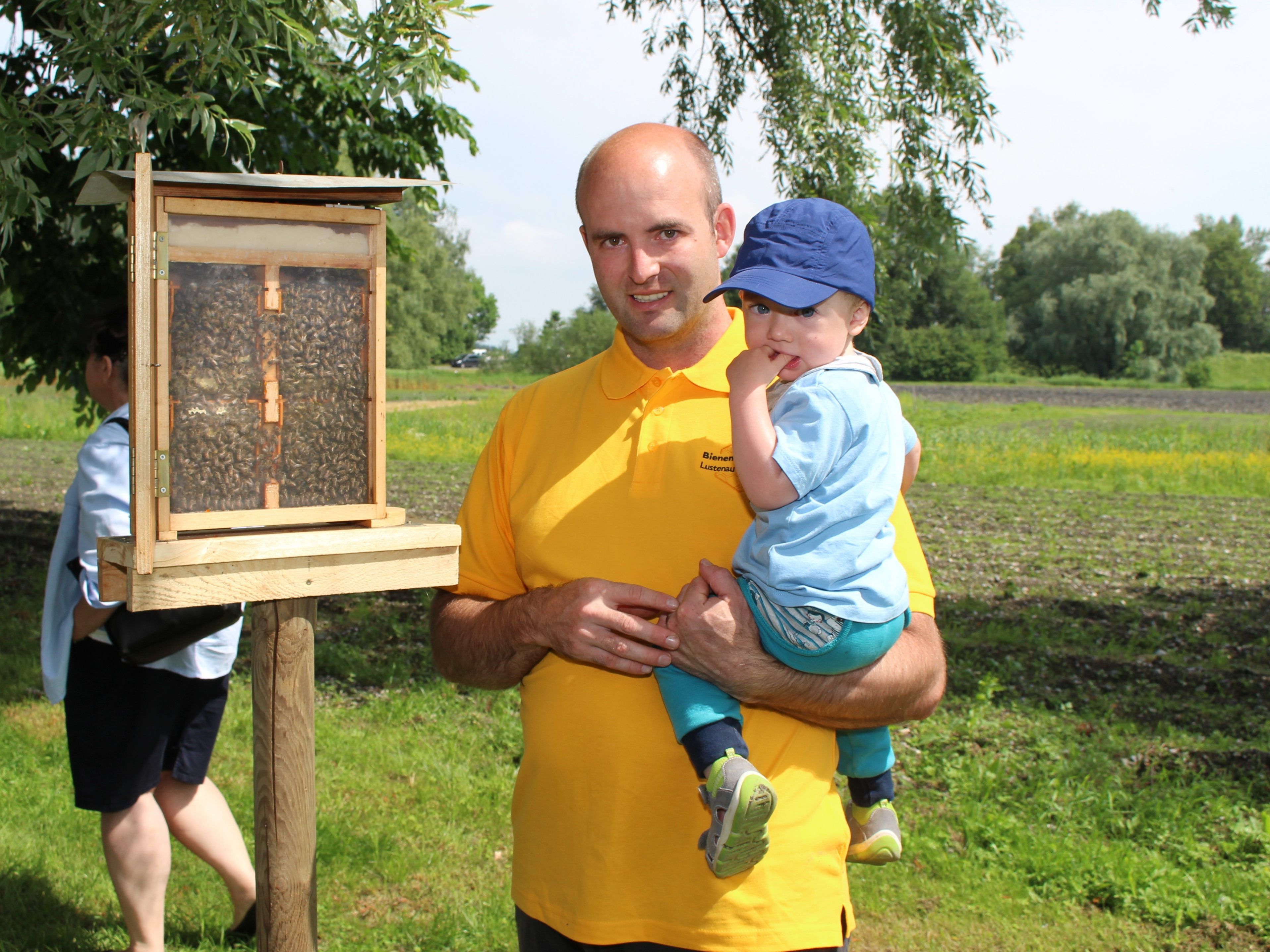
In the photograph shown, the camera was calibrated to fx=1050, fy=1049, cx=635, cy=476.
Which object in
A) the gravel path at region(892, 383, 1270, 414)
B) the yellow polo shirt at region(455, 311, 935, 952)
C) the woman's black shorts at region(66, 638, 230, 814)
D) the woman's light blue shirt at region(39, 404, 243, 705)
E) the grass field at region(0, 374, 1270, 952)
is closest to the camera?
the yellow polo shirt at region(455, 311, 935, 952)

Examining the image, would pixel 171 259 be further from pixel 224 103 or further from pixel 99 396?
pixel 224 103

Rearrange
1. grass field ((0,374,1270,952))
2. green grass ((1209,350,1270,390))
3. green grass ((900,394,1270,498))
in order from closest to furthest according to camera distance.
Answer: grass field ((0,374,1270,952)) < green grass ((900,394,1270,498)) < green grass ((1209,350,1270,390))

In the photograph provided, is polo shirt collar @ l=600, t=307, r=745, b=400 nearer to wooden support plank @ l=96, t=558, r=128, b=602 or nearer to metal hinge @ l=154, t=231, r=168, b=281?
metal hinge @ l=154, t=231, r=168, b=281

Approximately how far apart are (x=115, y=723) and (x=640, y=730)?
2332 mm

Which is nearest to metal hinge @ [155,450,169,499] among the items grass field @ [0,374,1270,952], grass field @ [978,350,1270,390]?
grass field @ [0,374,1270,952]

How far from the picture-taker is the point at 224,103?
23.8 ft

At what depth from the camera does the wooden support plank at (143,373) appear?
80.6 inches

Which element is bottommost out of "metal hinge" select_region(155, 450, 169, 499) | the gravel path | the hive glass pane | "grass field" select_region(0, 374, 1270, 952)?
"grass field" select_region(0, 374, 1270, 952)

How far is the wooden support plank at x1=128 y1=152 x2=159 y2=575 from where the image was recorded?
205 cm

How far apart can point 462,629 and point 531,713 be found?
0.89ft

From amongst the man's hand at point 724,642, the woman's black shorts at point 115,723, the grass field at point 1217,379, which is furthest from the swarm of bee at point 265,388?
the grass field at point 1217,379

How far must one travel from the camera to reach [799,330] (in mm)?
2158

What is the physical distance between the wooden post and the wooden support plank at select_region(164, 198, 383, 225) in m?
0.88

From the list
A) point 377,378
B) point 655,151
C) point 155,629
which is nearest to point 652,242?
point 655,151
